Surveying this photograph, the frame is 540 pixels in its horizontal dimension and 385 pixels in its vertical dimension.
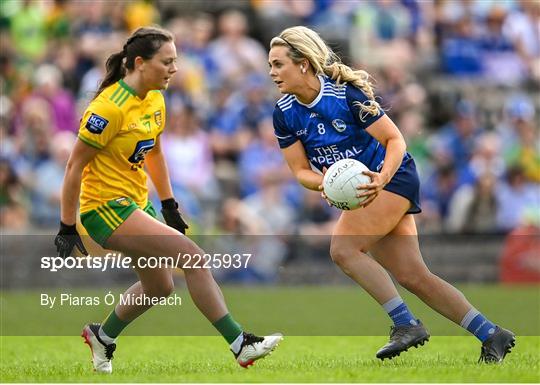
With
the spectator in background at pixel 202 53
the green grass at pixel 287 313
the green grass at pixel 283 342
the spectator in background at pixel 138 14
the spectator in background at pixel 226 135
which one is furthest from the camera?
the spectator in background at pixel 138 14

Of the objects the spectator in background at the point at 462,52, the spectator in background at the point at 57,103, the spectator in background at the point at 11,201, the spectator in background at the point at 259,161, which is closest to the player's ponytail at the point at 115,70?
the spectator in background at the point at 11,201

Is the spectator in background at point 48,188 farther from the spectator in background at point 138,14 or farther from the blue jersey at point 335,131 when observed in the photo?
the blue jersey at point 335,131

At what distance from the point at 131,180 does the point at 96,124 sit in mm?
528

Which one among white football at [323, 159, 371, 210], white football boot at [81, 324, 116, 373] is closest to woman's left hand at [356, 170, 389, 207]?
white football at [323, 159, 371, 210]

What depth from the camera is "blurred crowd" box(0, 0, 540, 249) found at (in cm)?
1744

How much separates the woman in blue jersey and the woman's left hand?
10cm

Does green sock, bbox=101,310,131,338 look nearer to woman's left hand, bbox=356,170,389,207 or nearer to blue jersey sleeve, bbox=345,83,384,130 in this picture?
woman's left hand, bbox=356,170,389,207

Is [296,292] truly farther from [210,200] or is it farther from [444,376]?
[444,376]

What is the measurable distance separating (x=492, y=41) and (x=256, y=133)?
556 centimetres

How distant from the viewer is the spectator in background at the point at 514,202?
59.3 feet

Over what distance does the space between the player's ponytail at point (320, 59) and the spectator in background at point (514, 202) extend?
9.94 m

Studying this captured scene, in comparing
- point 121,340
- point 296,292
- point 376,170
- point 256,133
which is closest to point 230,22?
point 256,133

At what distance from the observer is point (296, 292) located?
16672 millimetres

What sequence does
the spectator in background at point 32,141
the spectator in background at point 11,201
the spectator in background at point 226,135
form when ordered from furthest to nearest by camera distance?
1. the spectator in background at point 226,135
2. the spectator in background at point 32,141
3. the spectator in background at point 11,201
